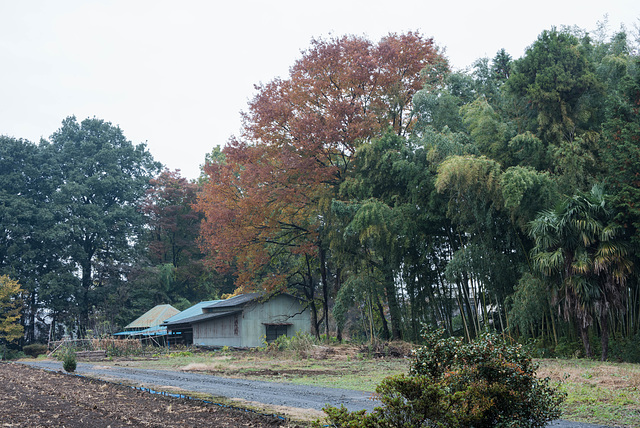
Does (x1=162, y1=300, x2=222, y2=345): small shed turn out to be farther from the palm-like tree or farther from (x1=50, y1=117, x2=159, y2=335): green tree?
the palm-like tree

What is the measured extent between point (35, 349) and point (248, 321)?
16662 millimetres

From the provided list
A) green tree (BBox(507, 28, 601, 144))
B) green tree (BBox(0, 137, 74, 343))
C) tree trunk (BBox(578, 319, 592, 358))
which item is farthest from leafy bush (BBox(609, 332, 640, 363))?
green tree (BBox(0, 137, 74, 343))

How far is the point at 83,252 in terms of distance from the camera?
4119cm

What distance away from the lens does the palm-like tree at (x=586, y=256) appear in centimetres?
1401

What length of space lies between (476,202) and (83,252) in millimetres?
34017

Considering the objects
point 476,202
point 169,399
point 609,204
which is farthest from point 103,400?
point 609,204

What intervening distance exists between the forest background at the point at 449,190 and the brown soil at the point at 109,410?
10172 mm

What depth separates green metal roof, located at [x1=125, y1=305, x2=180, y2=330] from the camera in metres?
36.6

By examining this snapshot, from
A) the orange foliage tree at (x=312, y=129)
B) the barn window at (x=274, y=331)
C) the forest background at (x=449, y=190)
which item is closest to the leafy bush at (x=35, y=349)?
the forest background at (x=449, y=190)

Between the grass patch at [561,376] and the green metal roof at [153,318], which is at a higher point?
the green metal roof at [153,318]

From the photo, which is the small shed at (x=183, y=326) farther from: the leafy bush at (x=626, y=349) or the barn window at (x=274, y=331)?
the leafy bush at (x=626, y=349)

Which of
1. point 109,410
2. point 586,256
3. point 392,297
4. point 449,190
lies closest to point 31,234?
point 392,297

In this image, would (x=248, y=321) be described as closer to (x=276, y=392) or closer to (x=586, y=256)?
(x=276, y=392)

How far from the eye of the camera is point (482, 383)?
537 centimetres
